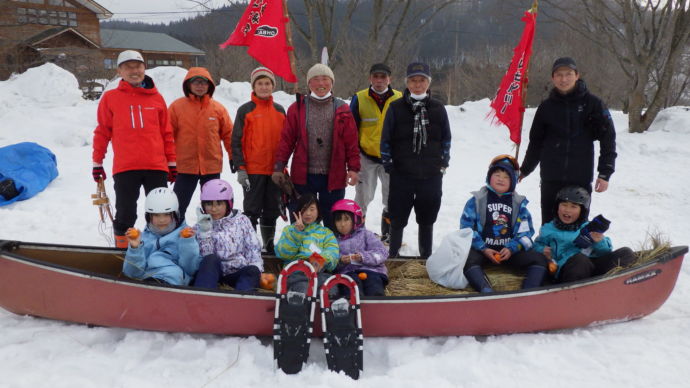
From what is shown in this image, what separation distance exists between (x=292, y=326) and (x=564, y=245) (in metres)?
2.07

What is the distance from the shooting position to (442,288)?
10.6 ft

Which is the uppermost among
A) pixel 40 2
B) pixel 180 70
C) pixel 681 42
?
pixel 40 2

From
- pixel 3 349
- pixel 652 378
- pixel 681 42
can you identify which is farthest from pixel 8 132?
pixel 681 42

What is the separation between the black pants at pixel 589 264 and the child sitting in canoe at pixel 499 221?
27cm

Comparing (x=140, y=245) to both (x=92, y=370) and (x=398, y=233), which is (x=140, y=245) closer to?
(x=92, y=370)

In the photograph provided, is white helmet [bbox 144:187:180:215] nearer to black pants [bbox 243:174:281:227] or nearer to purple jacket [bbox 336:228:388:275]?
black pants [bbox 243:174:281:227]

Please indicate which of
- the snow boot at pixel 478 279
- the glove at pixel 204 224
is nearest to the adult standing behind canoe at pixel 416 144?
the snow boot at pixel 478 279

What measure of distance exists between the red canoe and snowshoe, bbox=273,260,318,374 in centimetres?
11

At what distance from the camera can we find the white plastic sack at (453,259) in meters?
3.13

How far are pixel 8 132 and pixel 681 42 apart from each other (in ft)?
51.9

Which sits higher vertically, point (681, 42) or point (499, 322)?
point (681, 42)

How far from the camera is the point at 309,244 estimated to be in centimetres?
313

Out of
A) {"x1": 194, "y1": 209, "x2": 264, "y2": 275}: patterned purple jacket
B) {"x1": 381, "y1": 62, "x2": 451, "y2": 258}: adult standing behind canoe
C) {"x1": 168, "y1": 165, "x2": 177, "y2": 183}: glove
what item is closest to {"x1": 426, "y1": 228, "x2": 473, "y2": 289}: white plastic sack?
{"x1": 381, "y1": 62, "x2": 451, "y2": 258}: adult standing behind canoe

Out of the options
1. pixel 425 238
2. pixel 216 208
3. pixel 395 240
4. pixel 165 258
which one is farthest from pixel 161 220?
pixel 425 238
